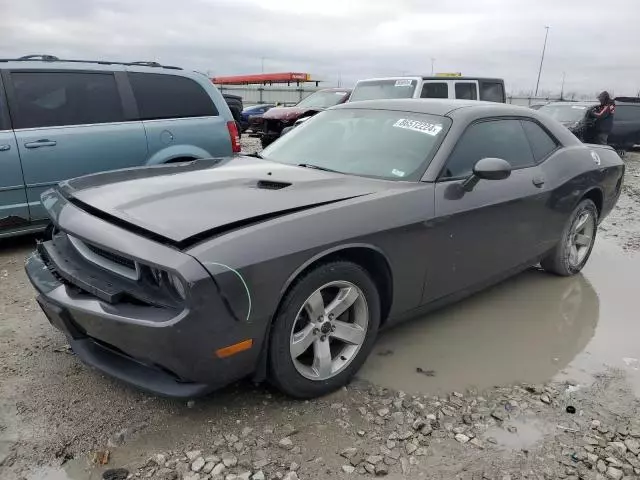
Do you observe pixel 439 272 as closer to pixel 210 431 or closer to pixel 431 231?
pixel 431 231

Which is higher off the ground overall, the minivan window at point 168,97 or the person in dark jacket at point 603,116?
the minivan window at point 168,97

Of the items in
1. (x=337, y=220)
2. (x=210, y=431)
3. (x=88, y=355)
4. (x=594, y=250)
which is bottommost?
(x=594, y=250)

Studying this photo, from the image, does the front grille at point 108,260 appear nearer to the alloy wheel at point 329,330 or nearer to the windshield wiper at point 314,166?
the alloy wheel at point 329,330

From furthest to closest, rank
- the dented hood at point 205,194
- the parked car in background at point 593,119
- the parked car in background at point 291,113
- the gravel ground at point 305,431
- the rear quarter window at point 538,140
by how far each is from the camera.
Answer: the parked car in background at point 593,119
the parked car in background at point 291,113
the rear quarter window at point 538,140
the dented hood at point 205,194
the gravel ground at point 305,431

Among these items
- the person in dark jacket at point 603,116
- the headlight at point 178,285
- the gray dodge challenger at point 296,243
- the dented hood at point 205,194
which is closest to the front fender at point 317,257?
the gray dodge challenger at point 296,243

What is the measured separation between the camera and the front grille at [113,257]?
2.47 m

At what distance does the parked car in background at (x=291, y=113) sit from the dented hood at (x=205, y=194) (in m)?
9.52

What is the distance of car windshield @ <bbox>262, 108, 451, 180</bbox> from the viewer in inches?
131

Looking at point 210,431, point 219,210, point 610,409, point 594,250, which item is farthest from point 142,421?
point 594,250

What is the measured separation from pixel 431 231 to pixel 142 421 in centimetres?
186

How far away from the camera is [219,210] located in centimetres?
253

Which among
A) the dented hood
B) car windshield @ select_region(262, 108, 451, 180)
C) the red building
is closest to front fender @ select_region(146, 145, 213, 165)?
car windshield @ select_region(262, 108, 451, 180)

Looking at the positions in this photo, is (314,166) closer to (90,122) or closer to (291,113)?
(90,122)

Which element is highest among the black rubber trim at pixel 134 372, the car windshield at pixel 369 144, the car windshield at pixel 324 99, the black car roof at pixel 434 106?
the black car roof at pixel 434 106
